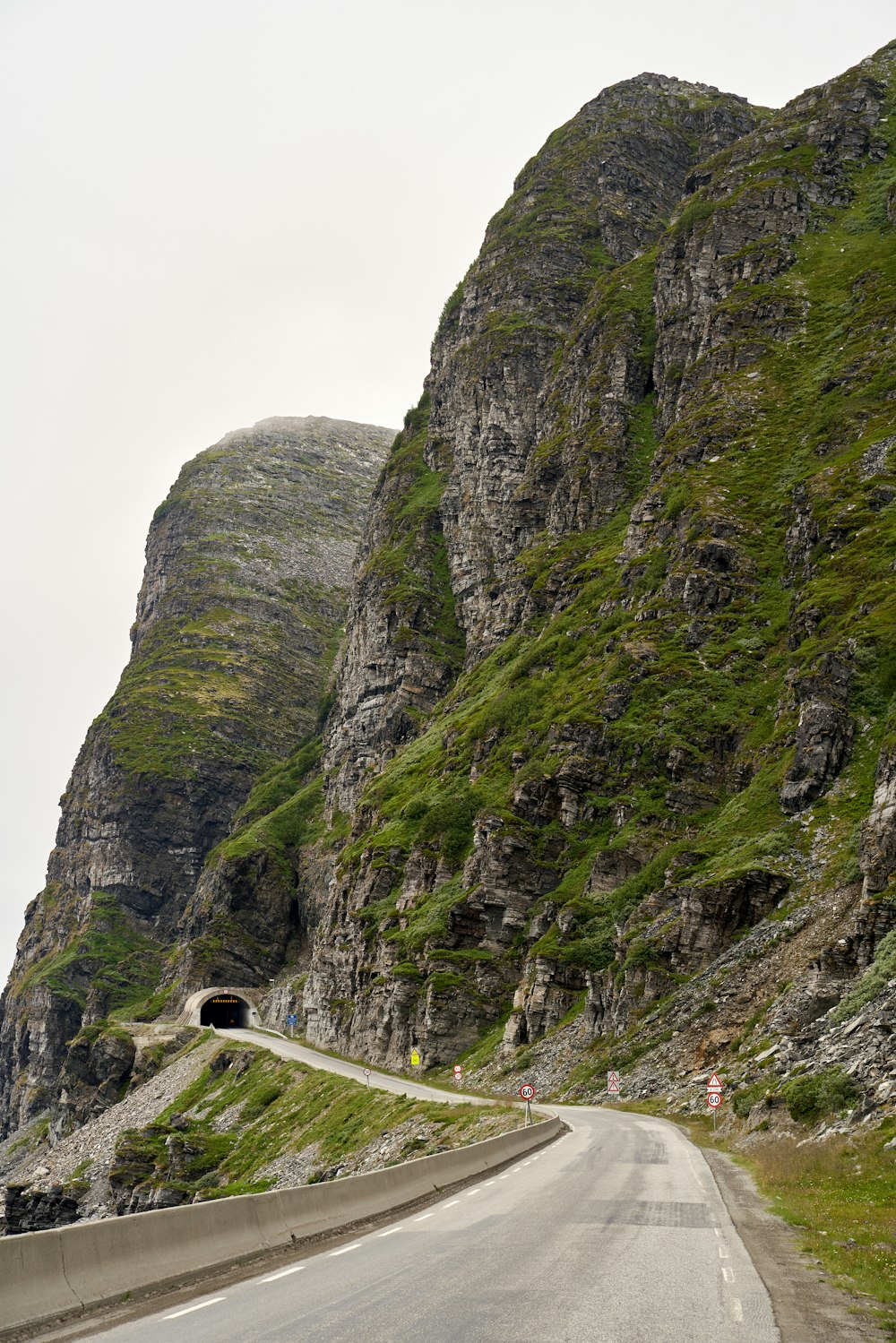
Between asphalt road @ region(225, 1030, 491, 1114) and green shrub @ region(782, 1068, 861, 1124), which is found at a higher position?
green shrub @ region(782, 1068, 861, 1124)

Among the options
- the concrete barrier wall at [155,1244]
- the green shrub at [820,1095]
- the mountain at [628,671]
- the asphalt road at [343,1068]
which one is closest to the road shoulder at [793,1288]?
the green shrub at [820,1095]

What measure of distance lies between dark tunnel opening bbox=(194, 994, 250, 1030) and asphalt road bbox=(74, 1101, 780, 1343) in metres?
123

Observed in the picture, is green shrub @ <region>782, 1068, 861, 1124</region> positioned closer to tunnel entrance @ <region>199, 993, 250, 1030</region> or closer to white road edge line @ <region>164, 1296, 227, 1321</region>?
white road edge line @ <region>164, 1296, 227, 1321</region>

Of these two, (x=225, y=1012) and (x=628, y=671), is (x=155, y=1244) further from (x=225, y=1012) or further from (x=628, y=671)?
(x=225, y=1012)

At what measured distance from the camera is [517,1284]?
1322 centimetres

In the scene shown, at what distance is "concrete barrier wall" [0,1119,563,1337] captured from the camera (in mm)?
11750

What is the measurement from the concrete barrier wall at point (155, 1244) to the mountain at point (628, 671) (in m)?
13.2

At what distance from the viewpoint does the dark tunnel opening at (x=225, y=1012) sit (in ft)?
447

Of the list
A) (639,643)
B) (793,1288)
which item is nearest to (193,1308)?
(793,1288)

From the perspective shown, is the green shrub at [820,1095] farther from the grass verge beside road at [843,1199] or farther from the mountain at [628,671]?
the grass verge beside road at [843,1199]

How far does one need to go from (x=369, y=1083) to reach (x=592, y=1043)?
61.9 ft

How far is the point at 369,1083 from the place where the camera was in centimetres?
6719

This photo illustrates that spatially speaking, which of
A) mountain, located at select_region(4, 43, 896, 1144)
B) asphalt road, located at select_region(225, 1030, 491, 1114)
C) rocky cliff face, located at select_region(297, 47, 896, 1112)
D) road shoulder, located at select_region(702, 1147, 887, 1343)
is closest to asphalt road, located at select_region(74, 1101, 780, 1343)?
road shoulder, located at select_region(702, 1147, 887, 1343)

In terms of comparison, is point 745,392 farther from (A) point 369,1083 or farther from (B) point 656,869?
(A) point 369,1083
